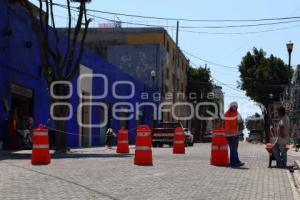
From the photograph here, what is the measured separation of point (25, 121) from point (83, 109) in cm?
1222

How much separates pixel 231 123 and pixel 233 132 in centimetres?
29

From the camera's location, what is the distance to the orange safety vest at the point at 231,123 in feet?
54.5

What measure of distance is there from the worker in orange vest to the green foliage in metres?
50.7

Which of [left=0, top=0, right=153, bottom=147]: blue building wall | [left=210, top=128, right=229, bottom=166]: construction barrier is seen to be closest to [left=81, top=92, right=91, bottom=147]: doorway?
[left=0, top=0, right=153, bottom=147]: blue building wall

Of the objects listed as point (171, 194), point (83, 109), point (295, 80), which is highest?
point (295, 80)

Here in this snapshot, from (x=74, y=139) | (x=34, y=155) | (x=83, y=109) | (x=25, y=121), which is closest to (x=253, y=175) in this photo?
(x=34, y=155)

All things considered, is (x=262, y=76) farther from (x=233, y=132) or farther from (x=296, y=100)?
(x=233, y=132)

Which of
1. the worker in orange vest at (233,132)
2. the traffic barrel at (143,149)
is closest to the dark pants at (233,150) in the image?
the worker in orange vest at (233,132)

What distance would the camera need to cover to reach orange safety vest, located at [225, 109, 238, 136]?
54.5ft

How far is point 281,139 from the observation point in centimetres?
1582

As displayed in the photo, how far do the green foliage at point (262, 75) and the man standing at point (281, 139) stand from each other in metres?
51.1

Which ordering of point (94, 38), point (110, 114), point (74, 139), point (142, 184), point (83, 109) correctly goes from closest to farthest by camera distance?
point (142, 184) < point (74, 139) < point (83, 109) < point (110, 114) < point (94, 38)

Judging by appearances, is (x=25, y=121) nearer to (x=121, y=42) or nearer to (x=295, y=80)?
(x=121, y=42)

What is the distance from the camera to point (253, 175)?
46.2 ft
